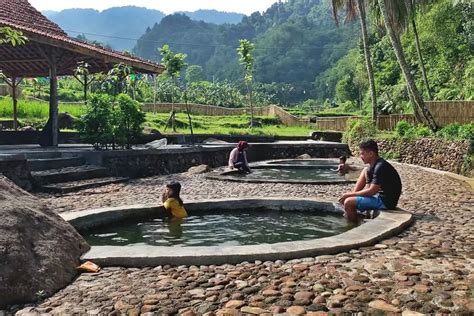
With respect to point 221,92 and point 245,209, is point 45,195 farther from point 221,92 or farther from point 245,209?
point 221,92

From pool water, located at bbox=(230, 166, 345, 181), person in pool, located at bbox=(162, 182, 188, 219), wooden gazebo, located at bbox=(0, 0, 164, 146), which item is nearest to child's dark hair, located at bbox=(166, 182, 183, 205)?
person in pool, located at bbox=(162, 182, 188, 219)

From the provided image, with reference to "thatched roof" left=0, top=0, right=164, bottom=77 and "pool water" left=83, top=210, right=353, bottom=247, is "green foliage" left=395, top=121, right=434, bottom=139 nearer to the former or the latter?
"thatched roof" left=0, top=0, right=164, bottom=77

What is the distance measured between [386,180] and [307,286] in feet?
10.7

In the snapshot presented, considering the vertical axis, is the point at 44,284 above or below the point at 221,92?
below

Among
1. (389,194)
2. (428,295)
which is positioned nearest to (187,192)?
(389,194)

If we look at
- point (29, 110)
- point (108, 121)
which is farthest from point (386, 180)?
point (29, 110)

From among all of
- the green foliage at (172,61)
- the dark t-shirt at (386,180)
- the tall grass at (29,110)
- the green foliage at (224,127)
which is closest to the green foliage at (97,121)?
the dark t-shirt at (386,180)

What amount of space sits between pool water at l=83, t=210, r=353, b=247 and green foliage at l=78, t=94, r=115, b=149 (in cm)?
657

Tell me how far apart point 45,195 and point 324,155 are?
1453 cm

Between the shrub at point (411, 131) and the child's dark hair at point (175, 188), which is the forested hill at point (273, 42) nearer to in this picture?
the shrub at point (411, 131)

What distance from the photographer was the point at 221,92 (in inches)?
2314

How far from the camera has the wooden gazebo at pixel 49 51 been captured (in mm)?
13344

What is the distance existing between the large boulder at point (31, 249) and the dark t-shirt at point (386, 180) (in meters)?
4.01

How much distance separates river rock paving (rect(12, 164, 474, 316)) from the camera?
361 cm
